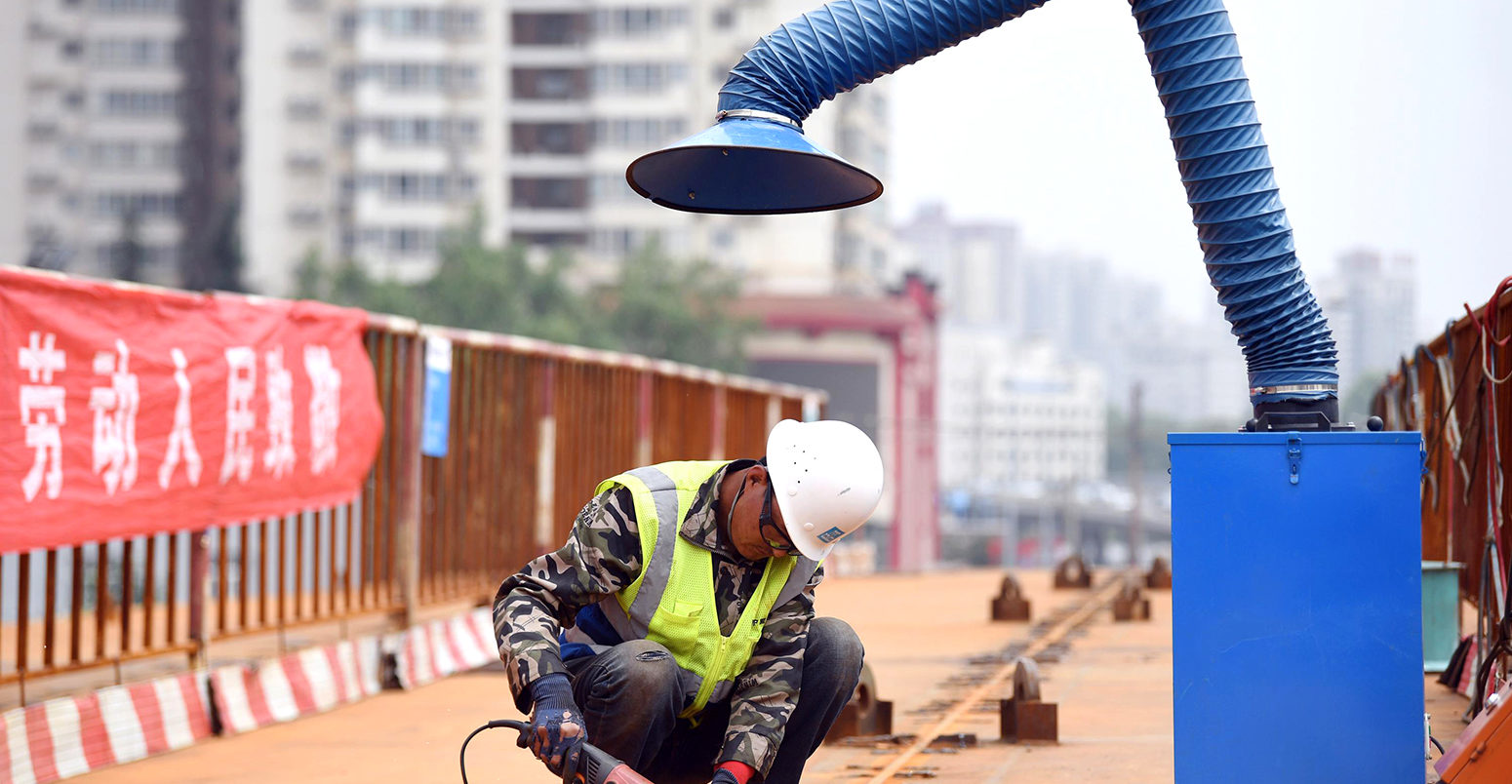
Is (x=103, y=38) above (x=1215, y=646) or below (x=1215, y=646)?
above

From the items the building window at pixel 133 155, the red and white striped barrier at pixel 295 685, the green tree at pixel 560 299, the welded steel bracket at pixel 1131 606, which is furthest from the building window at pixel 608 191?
the red and white striped barrier at pixel 295 685

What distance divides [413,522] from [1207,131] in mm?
6732

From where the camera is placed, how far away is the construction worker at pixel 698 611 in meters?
4.01

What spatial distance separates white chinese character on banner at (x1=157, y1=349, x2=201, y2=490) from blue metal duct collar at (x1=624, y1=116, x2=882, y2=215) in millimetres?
3143

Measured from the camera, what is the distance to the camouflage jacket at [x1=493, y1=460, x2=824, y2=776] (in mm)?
3922

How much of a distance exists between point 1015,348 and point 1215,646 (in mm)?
187717

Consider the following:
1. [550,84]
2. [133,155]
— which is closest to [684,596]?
[550,84]

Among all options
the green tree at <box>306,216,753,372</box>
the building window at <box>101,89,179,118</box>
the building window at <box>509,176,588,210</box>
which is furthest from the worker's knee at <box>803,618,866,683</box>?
the building window at <box>101,89,179,118</box>

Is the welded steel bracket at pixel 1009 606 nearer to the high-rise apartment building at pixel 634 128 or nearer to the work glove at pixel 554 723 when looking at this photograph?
the work glove at pixel 554 723

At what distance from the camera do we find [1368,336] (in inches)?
3703

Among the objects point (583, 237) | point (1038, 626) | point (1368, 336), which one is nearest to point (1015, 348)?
point (1368, 336)

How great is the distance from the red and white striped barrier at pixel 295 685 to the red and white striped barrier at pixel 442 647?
0.18m

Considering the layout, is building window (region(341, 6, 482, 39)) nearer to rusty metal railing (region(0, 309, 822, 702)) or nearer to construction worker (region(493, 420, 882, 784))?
rusty metal railing (region(0, 309, 822, 702))

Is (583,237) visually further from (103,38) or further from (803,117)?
(803,117)
